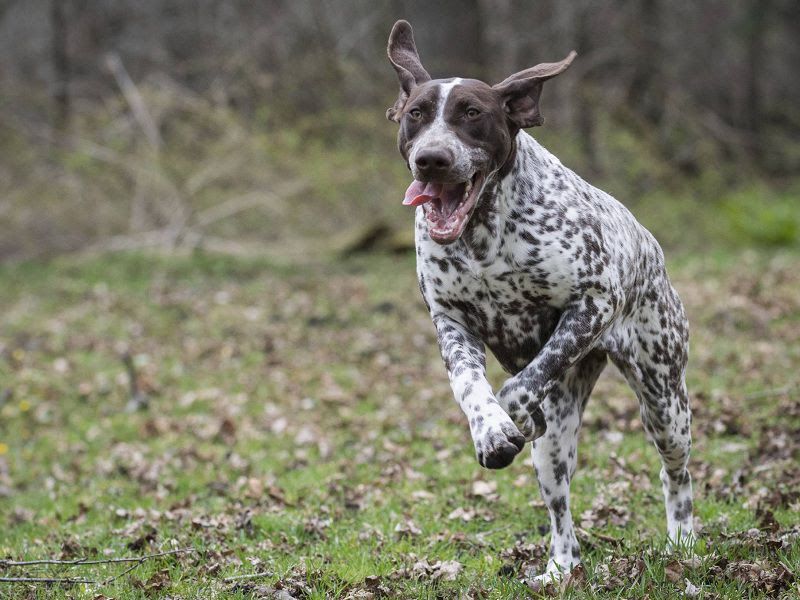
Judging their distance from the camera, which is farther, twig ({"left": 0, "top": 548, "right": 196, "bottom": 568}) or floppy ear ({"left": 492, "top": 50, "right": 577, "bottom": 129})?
twig ({"left": 0, "top": 548, "right": 196, "bottom": 568})

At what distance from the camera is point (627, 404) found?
8258 mm

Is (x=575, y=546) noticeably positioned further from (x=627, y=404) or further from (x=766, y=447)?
(x=627, y=404)

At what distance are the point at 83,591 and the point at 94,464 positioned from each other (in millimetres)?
3983

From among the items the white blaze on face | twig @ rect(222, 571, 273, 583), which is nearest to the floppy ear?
the white blaze on face

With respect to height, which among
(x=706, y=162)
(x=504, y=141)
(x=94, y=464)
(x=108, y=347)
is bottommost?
(x=706, y=162)

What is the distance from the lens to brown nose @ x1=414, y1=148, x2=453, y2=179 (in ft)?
11.8

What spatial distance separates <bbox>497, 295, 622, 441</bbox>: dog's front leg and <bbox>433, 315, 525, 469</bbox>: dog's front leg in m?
0.13

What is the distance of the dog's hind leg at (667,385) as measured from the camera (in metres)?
4.56

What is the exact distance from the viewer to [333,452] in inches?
311

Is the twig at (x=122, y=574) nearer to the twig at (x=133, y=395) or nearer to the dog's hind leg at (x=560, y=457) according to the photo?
the dog's hind leg at (x=560, y=457)

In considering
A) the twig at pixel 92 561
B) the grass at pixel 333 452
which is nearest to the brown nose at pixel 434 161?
the grass at pixel 333 452

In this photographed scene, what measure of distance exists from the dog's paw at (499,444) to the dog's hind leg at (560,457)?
925 millimetres

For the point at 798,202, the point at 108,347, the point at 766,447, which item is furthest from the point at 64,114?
the point at 766,447

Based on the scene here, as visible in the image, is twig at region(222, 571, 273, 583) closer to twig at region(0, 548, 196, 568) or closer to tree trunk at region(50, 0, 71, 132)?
twig at region(0, 548, 196, 568)
